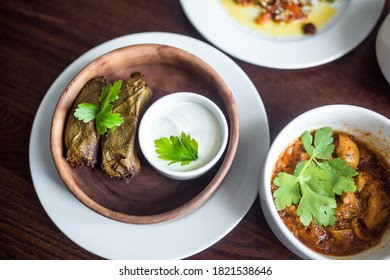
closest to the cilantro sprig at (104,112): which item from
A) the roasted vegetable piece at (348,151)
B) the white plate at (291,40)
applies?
the white plate at (291,40)

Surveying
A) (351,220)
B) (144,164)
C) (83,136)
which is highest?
(83,136)

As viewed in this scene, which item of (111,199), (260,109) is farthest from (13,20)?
(260,109)

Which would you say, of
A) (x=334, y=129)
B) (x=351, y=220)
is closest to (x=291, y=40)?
(x=334, y=129)

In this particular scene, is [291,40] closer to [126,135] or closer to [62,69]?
[126,135]

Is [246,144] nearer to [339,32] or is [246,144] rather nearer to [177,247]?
[177,247]

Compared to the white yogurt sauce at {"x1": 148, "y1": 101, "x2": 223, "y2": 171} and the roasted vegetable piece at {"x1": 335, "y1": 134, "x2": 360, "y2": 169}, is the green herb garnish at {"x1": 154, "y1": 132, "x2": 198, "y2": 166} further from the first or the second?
the roasted vegetable piece at {"x1": 335, "y1": 134, "x2": 360, "y2": 169}

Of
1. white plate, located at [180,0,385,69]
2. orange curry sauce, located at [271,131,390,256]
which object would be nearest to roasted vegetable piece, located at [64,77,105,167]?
white plate, located at [180,0,385,69]

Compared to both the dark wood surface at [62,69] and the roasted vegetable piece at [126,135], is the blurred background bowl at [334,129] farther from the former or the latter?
the roasted vegetable piece at [126,135]
